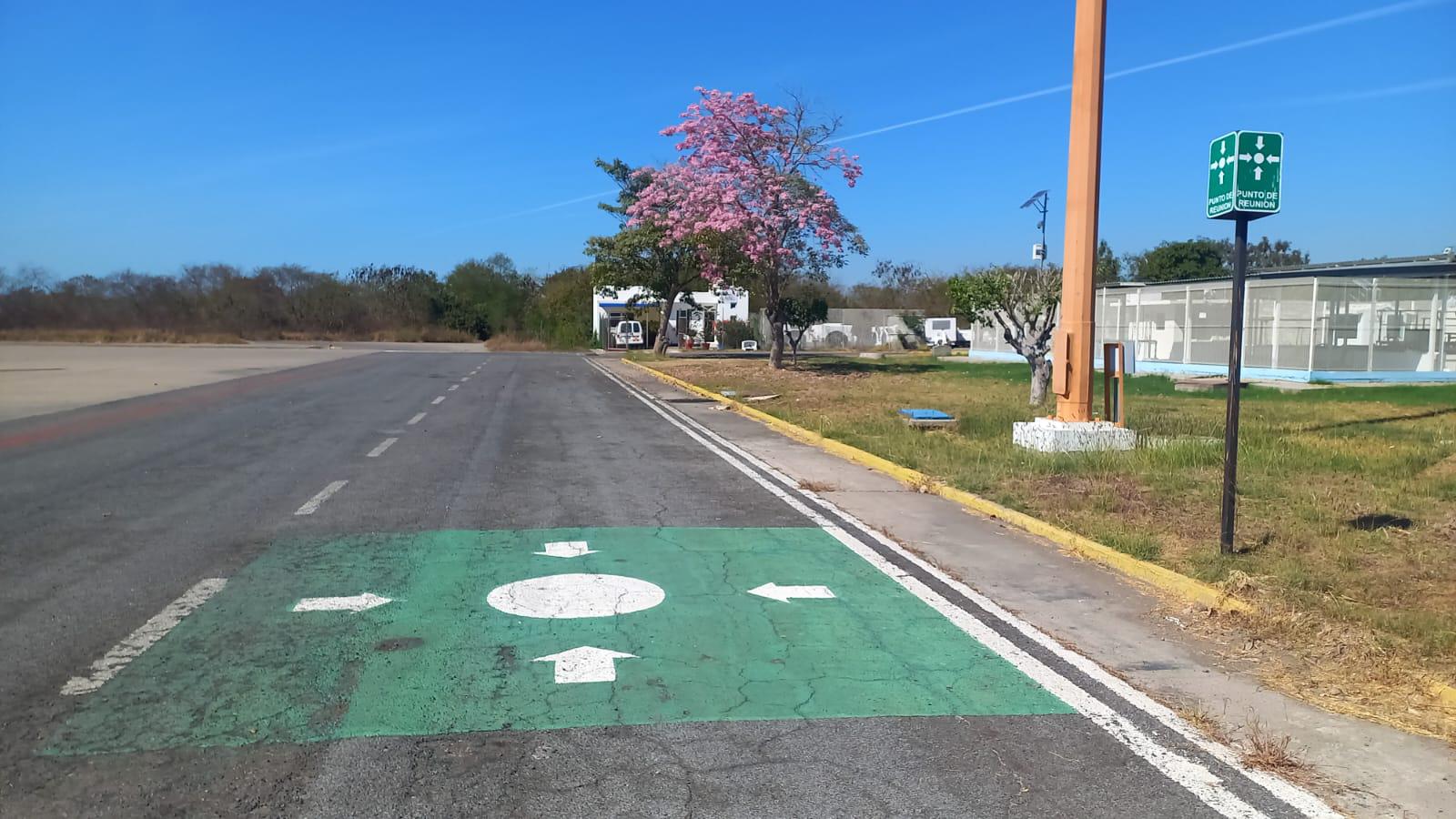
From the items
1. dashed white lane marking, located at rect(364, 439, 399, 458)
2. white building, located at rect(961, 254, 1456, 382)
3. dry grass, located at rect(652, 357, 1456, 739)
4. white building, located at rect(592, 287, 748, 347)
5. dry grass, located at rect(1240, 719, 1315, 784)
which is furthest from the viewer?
white building, located at rect(592, 287, 748, 347)

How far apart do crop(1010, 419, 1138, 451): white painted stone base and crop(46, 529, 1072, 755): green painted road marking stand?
20.8 ft

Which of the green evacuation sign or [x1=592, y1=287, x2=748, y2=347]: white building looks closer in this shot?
the green evacuation sign

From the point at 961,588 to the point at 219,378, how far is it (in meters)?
26.1

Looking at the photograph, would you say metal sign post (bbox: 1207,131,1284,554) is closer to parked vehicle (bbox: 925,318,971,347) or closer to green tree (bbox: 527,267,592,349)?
parked vehicle (bbox: 925,318,971,347)

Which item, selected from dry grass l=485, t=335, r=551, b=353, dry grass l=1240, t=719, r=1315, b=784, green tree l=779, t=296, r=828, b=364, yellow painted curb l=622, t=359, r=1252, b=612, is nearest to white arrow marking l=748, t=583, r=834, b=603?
yellow painted curb l=622, t=359, r=1252, b=612

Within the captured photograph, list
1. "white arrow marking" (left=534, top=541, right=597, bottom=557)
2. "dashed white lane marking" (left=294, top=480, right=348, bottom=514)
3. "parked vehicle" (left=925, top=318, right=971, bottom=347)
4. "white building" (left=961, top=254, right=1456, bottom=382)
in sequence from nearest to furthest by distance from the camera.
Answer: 1. "white arrow marking" (left=534, top=541, right=597, bottom=557)
2. "dashed white lane marking" (left=294, top=480, right=348, bottom=514)
3. "white building" (left=961, top=254, right=1456, bottom=382)
4. "parked vehicle" (left=925, top=318, right=971, bottom=347)

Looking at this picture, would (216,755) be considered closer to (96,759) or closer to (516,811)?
(96,759)

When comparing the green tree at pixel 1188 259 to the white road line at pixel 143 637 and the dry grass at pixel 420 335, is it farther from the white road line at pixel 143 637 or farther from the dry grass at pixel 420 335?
the white road line at pixel 143 637

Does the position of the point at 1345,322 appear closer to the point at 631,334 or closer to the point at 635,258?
the point at 635,258

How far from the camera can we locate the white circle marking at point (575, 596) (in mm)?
6332

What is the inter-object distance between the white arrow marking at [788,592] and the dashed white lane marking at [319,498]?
15.0 feet

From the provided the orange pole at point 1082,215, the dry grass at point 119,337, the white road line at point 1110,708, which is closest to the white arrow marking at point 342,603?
the white road line at point 1110,708

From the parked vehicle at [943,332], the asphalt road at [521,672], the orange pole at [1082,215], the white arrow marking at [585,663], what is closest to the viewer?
the asphalt road at [521,672]

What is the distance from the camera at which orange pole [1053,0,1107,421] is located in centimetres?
1284
